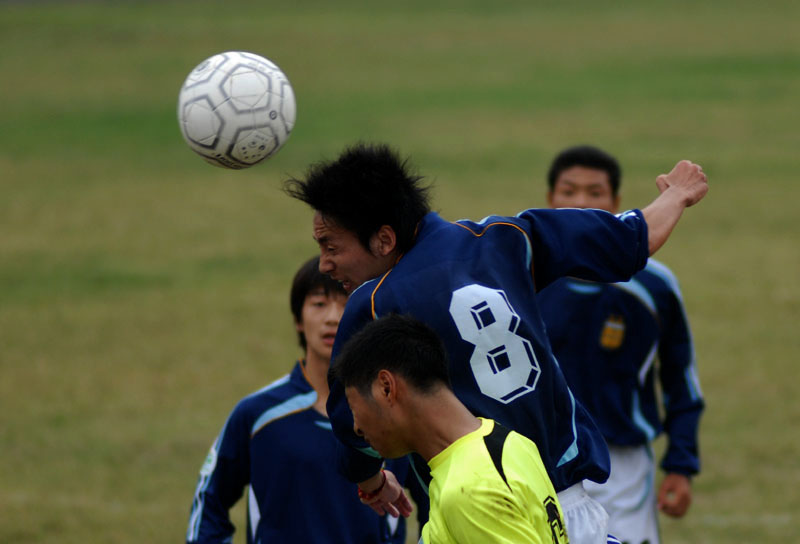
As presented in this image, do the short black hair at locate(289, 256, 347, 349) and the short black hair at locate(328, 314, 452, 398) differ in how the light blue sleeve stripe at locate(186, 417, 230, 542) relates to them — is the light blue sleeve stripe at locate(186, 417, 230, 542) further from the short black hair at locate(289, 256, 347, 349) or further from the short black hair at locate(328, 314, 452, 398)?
the short black hair at locate(328, 314, 452, 398)

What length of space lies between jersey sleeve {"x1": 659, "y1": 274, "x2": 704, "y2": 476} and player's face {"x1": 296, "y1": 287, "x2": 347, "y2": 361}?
5.92 feet

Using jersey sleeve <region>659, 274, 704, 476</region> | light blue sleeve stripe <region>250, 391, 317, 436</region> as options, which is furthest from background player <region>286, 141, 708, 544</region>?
jersey sleeve <region>659, 274, 704, 476</region>

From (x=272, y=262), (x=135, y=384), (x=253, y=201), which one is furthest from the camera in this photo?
(x=253, y=201)

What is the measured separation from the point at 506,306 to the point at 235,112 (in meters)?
1.65

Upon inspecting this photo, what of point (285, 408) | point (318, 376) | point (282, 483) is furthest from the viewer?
point (318, 376)

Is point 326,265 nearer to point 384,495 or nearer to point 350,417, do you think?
point 350,417

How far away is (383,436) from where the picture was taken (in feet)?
11.1

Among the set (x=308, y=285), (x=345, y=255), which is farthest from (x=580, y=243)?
(x=308, y=285)

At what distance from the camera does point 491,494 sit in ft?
10.2

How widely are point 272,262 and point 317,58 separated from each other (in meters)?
22.4

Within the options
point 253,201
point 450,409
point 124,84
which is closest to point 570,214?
point 450,409

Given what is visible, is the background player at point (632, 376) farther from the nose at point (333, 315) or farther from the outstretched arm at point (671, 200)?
the outstretched arm at point (671, 200)

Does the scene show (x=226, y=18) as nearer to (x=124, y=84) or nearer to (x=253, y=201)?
(x=124, y=84)

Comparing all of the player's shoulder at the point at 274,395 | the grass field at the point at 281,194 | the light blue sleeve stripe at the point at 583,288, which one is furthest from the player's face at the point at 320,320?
the light blue sleeve stripe at the point at 583,288
